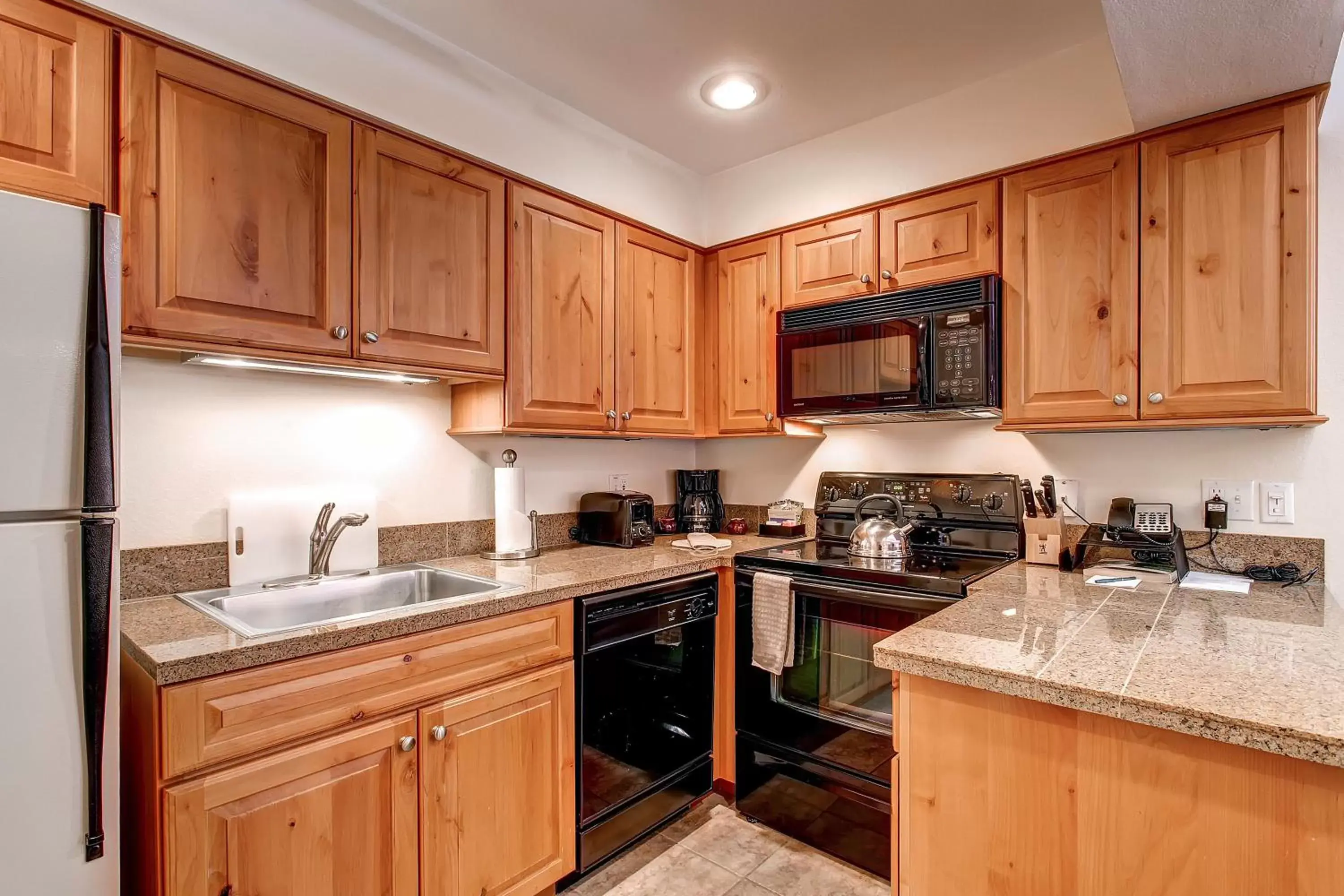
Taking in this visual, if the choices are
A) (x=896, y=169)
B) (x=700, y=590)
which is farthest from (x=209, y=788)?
(x=896, y=169)

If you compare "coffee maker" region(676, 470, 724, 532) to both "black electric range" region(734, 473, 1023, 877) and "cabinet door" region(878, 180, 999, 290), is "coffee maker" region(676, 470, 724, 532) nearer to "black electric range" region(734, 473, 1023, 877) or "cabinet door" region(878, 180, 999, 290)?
"black electric range" region(734, 473, 1023, 877)

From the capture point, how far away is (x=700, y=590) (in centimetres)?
223

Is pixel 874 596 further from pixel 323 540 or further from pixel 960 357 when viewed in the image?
pixel 323 540

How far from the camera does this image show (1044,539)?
2.05 meters

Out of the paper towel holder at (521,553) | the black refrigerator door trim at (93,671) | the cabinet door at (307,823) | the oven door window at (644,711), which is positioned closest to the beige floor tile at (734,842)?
the oven door window at (644,711)

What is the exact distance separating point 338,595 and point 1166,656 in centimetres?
194

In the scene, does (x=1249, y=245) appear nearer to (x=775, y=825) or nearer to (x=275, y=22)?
(x=775, y=825)

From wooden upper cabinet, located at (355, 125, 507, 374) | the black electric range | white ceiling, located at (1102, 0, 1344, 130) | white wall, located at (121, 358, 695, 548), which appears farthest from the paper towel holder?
white ceiling, located at (1102, 0, 1344, 130)

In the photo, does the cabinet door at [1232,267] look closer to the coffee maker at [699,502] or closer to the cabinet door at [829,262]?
the cabinet door at [829,262]

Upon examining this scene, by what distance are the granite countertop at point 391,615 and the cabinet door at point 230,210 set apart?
0.63 meters

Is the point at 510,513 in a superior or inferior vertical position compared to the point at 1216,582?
superior

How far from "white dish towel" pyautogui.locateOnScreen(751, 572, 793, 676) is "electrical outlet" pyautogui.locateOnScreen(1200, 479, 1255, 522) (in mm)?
1258

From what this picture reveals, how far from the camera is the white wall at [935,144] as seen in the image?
1970 millimetres

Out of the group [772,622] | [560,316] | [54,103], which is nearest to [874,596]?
[772,622]
